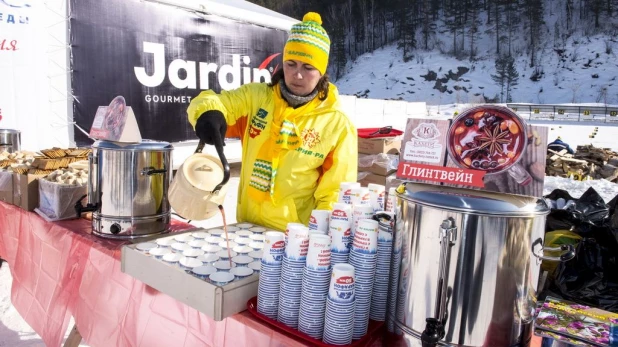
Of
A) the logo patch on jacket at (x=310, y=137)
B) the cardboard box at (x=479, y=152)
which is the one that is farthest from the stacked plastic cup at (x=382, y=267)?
the logo patch on jacket at (x=310, y=137)

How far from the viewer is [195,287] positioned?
111 centimetres

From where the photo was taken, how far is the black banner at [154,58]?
5.08m

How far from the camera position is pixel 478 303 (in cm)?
86

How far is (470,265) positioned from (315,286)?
1.10 feet

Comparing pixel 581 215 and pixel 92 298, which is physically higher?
pixel 581 215

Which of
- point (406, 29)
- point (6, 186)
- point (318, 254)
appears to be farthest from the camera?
point (406, 29)

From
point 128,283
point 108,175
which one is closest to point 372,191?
point 128,283

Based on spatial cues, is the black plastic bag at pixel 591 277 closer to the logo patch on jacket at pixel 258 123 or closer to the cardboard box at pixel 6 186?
the logo patch on jacket at pixel 258 123

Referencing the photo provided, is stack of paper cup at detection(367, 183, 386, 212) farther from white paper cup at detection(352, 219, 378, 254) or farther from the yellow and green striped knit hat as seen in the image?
the yellow and green striped knit hat

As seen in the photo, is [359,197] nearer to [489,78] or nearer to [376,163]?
[376,163]

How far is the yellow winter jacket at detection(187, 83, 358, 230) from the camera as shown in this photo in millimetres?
1771

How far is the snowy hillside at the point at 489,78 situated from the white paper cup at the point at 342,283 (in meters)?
34.2

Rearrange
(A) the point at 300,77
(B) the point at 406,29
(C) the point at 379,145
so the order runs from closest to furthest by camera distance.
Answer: (A) the point at 300,77
(C) the point at 379,145
(B) the point at 406,29

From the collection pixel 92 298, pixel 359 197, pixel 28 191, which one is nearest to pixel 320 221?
pixel 359 197
